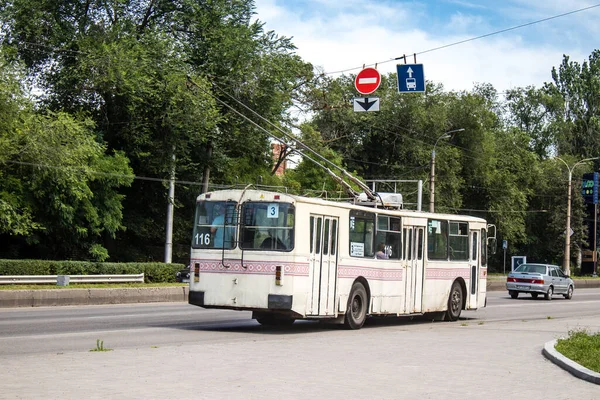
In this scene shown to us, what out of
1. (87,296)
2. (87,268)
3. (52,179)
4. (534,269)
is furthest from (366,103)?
(534,269)

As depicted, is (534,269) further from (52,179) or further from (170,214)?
(52,179)

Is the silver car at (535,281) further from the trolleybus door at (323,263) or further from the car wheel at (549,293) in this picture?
the trolleybus door at (323,263)

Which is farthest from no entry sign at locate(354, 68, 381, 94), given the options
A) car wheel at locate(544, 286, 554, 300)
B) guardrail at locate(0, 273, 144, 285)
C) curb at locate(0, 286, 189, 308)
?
car wheel at locate(544, 286, 554, 300)

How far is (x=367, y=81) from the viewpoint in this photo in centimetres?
2584

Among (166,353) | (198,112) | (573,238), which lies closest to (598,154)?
(573,238)

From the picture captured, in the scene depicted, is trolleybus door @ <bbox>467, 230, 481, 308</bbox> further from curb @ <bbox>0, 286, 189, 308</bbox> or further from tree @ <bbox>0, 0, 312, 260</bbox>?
tree @ <bbox>0, 0, 312, 260</bbox>

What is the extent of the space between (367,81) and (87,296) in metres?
10.9

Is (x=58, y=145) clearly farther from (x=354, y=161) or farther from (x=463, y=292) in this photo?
(x=354, y=161)

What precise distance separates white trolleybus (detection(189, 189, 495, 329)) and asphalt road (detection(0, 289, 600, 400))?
0.62 meters

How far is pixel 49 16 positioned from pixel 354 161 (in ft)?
99.6

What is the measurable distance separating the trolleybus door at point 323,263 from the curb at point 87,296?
10728mm

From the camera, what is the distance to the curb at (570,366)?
36.0 feet

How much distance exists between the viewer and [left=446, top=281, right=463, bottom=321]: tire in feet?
77.8

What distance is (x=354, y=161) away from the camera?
225 feet
